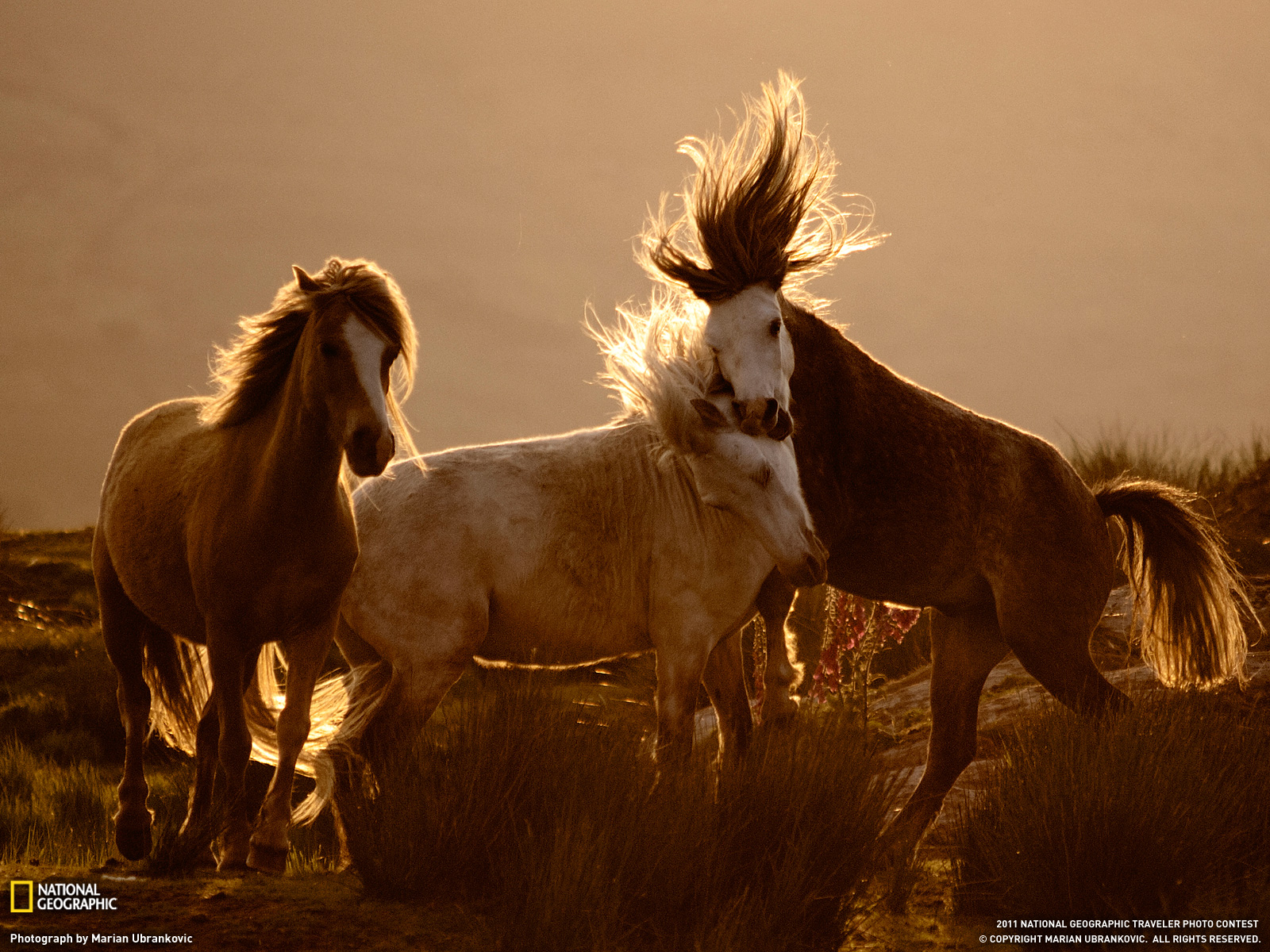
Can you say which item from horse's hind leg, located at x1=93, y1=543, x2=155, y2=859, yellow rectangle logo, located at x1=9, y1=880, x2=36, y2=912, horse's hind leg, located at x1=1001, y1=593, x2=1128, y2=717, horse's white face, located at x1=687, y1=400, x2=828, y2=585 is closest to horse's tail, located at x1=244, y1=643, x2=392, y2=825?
horse's hind leg, located at x1=93, y1=543, x2=155, y2=859

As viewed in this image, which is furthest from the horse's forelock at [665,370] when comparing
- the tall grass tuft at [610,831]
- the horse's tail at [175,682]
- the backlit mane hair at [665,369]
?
the horse's tail at [175,682]

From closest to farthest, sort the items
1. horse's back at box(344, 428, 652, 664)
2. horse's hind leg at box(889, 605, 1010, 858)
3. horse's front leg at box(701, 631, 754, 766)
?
horse's back at box(344, 428, 652, 664), horse's front leg at box(701, 631, 754, 766), horse's hind leg at box(889, 605, 1010, 858)

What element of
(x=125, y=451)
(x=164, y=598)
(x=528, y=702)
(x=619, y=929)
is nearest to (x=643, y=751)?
(x=528, y=702)

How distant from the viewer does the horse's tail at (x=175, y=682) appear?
5234 millimetres

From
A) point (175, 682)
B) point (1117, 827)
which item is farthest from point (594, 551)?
point (1117, 827)

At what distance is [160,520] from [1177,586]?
16.3ft

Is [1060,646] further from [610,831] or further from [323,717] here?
[323,717]

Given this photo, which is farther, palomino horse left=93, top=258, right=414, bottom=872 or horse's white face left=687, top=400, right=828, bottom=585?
horse's white face left=687, top=400, right=828, bottom=585

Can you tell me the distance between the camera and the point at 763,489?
4.52 m

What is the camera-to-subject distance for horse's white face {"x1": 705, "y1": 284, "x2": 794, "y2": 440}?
4559mm

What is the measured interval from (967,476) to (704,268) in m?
1.64

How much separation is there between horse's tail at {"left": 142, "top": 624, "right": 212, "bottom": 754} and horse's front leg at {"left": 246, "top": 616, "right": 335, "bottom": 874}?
4.09 ft

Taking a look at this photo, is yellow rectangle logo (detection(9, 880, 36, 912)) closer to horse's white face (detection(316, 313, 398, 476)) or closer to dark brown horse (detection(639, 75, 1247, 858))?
horse's white face (detection(316, 313, 398, 476))

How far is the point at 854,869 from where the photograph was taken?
12.6ft
